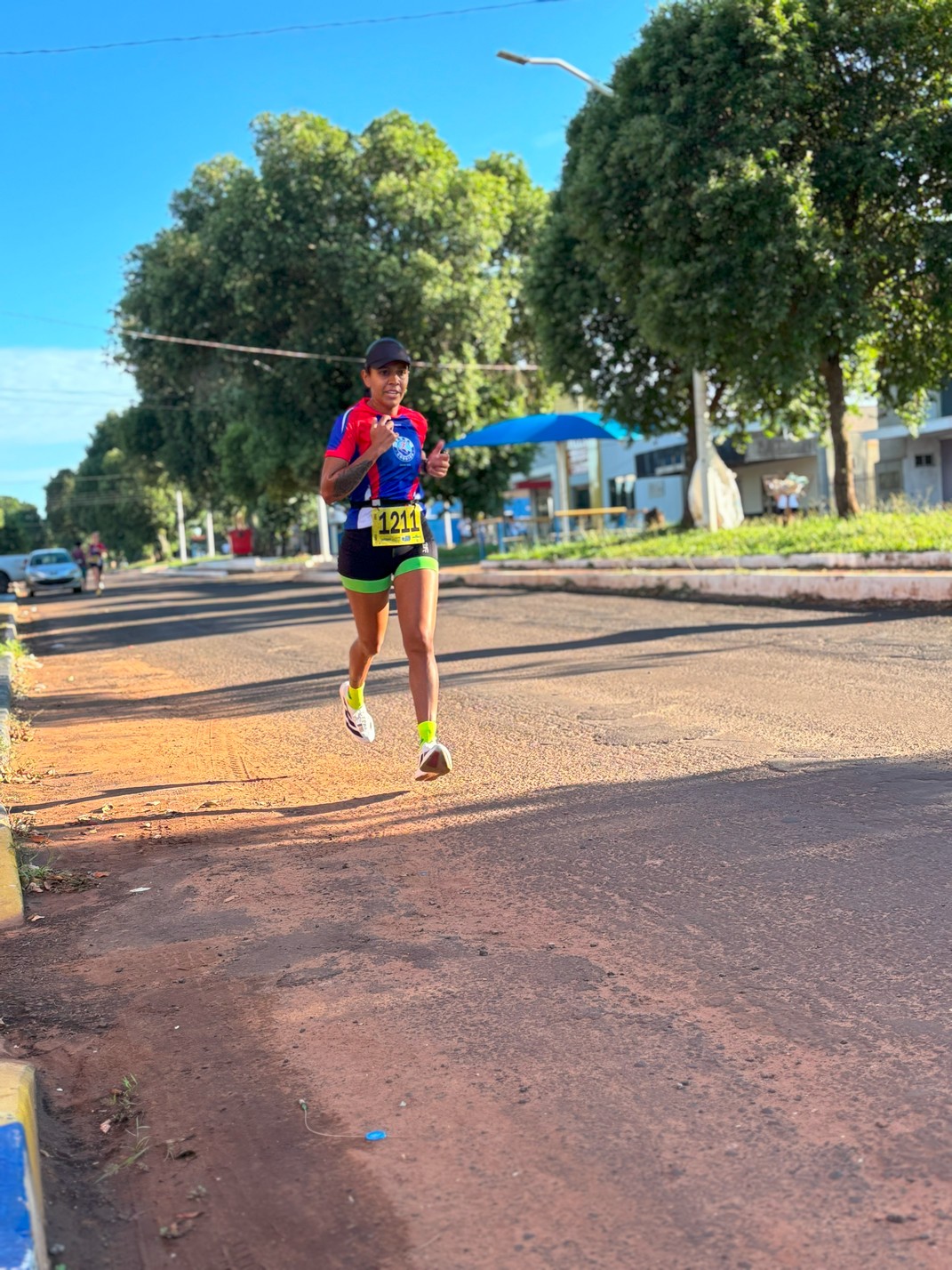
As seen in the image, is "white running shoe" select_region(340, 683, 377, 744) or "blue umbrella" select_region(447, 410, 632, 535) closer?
"white running shoe" select_region(340, 683, 377, 744)

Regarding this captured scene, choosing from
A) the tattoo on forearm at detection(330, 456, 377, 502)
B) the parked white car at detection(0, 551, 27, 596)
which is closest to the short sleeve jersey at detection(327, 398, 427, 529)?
the tattoo on forearm at detection(330, 456, 377, 502)

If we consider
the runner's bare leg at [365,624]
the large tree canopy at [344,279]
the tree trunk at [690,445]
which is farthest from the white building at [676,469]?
the runner's bare leg at [365,624]

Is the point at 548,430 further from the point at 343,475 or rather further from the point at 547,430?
the point at 343,475

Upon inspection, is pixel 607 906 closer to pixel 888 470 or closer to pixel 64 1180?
pixel 64 1180

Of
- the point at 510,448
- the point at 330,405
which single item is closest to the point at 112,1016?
the point at 330,405

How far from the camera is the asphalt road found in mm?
2078

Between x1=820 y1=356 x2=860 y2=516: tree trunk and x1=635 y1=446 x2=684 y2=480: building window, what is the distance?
3344 cm

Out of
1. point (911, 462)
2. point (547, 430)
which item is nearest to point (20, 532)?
point (911, 462)

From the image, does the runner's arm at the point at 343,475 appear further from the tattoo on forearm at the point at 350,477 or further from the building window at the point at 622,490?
the building window at the point at 622,490

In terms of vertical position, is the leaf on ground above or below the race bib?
below

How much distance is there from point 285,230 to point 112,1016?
31.2 m

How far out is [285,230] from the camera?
3186 cm

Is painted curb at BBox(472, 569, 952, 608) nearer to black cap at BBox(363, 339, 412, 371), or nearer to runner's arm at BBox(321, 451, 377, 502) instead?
black cap at BBox(363, 339, 412, 371)

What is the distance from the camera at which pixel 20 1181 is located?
6.75ft
